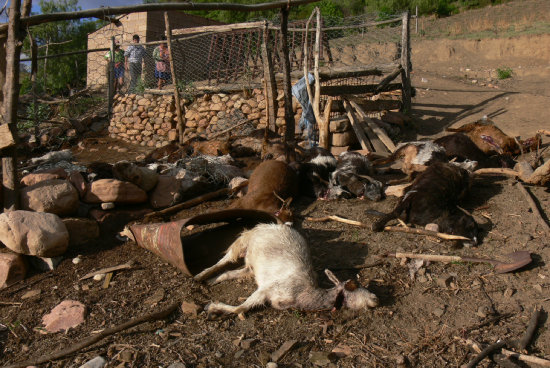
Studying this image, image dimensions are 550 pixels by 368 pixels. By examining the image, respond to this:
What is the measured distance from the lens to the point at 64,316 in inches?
121

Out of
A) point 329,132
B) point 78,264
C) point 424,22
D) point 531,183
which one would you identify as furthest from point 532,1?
point 78,264

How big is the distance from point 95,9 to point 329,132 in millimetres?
4827

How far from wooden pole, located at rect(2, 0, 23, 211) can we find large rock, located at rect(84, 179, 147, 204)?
0.74 m

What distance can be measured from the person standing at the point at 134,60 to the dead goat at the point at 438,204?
980cm

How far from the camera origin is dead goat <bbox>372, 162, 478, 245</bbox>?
3946 mm

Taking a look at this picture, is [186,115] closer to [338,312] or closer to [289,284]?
[289,284]

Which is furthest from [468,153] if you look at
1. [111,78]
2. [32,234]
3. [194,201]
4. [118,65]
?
[118,65]

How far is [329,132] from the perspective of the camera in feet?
26.2

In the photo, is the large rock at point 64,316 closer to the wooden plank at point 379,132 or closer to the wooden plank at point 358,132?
the wooden plank at point 358,132

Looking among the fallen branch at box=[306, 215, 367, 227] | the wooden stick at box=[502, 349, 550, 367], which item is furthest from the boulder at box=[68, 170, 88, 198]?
the wooden stick at box=[502, 349, 550, 367]

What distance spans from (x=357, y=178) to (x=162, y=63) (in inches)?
332

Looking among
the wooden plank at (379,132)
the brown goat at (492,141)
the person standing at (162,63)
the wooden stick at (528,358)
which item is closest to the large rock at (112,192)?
the wooden stick at (528,358)

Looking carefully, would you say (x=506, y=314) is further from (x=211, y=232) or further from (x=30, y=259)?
(x=30, y=259)

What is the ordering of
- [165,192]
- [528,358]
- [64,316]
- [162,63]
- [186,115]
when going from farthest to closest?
[162,63], [186,115], [165,192], [64,316], [528,358]
